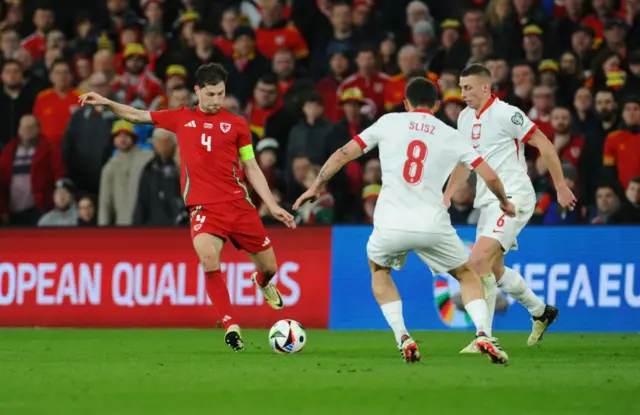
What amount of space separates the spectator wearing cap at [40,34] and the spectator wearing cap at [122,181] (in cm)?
446

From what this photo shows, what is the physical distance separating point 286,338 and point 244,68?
8.74 metres

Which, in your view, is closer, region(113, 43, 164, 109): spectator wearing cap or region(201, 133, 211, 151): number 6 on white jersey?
region(201, 133, 211, 151): number 6 on white jersey

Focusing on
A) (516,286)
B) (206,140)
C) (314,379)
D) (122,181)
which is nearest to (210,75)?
(206,140)

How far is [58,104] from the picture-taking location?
19844 millimetres

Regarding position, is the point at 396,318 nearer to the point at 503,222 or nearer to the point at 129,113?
the point at 503,222

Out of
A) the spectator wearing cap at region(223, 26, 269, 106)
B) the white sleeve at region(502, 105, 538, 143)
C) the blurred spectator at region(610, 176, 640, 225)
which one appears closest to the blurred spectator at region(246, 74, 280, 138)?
the spectator wearing cap at region(223, 26, 269, 106)

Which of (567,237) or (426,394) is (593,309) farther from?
(426,394)

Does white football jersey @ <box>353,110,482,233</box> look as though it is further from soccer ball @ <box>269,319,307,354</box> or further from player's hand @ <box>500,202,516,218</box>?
soccer ball @ <box>269,319,307,354</box>

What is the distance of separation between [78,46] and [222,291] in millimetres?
10585

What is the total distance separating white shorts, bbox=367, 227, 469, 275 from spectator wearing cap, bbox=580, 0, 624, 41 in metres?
9.22

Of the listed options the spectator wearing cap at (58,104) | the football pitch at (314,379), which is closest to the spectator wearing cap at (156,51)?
the spectator wearing cap at (58,104)

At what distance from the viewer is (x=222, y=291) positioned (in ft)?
40.9

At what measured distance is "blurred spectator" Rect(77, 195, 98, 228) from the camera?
60.0 ft

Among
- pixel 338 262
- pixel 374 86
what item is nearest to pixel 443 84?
pixel 374 86
